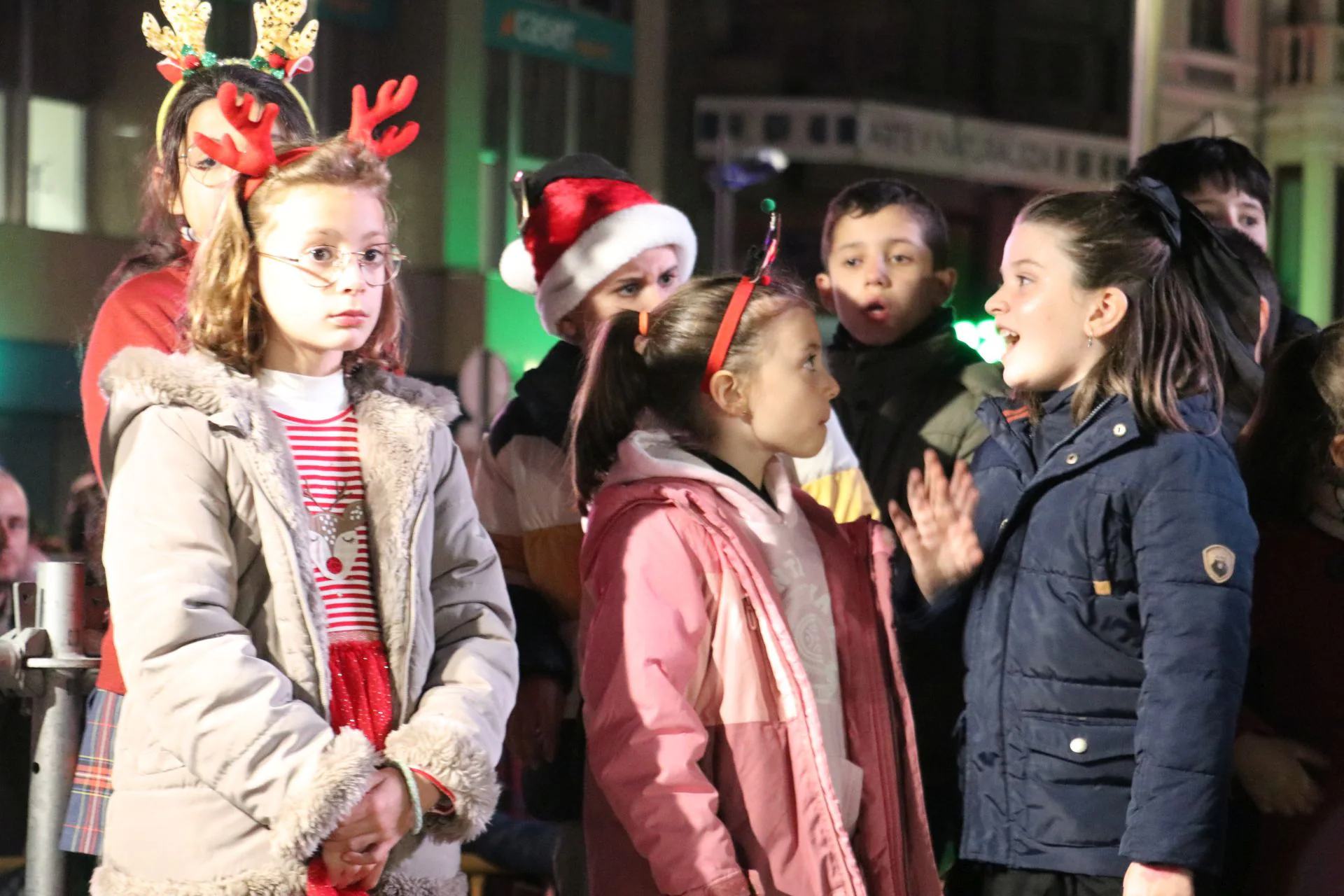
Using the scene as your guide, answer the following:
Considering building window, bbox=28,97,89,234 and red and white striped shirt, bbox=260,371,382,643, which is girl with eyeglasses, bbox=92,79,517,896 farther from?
building window, bbox=28,97,89,234

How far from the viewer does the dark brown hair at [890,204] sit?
141 inches

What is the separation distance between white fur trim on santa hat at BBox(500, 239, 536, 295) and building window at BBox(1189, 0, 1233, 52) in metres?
6.78

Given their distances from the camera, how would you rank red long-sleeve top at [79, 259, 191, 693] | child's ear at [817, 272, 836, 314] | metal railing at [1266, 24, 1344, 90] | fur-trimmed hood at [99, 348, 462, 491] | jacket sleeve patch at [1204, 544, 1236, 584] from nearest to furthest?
fur-trimmed hood at [99, 348, 462, 491], red long-sleeve top at [79, 259, 191, 693], jacket sleeve patch at [1204, 544, 1236, 584], child's ear at [817, 272, 836, 314], metal railing at [1266, 24, 1344, 90]

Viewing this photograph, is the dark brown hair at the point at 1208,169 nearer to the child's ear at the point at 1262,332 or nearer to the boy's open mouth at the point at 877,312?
the child's ear at the point at 1262,332

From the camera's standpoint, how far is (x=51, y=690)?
2.44 m

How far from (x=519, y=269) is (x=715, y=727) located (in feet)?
4.26

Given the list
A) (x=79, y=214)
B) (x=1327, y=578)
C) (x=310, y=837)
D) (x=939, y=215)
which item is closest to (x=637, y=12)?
(x=79, y=214)

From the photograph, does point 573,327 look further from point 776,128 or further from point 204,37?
point 776,128

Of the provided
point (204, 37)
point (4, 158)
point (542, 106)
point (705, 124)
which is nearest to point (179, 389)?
point (204, 37)

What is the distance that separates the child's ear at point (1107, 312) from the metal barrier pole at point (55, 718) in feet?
5.35

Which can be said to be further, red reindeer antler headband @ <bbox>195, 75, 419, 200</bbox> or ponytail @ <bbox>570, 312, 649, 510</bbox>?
ponytail @ <bbox>570, 312, 649, 510</bbox>

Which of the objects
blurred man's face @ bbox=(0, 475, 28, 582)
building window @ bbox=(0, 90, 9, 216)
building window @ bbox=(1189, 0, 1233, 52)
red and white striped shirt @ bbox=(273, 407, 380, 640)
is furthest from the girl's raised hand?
building window @ bbox=(1189, 0, 1233, 52)

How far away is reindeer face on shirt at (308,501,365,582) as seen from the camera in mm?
2072

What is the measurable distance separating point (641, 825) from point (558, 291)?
3.95 feet
